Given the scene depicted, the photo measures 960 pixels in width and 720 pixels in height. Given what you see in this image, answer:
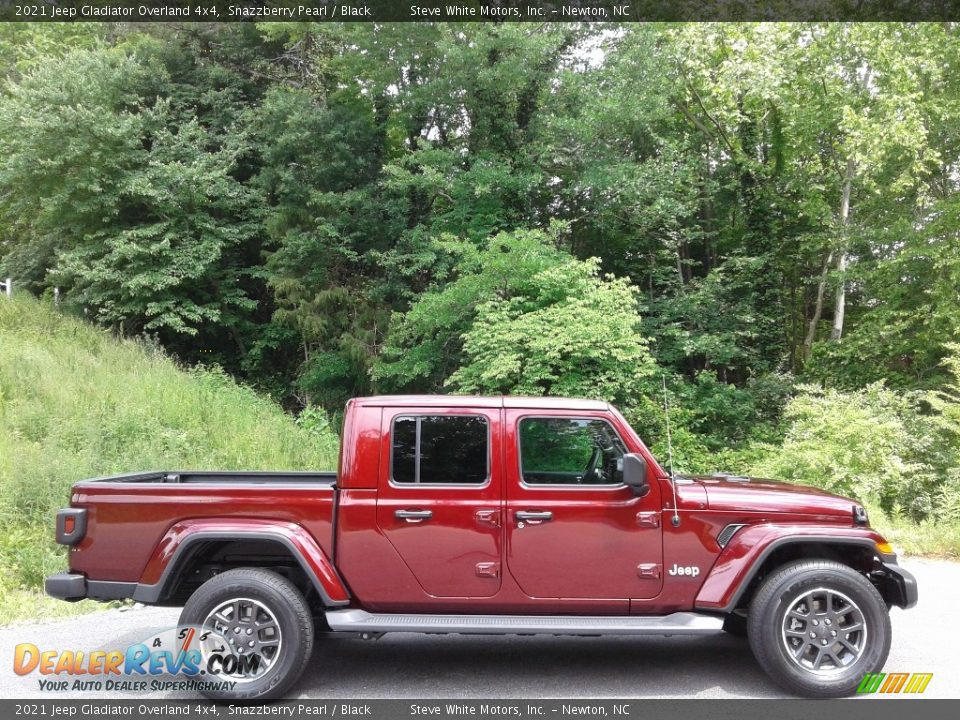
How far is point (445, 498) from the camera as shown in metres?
4.66

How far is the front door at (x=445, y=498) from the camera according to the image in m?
4.59

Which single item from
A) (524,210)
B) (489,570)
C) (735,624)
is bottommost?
(735,624)

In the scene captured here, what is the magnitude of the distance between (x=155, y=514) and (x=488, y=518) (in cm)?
211

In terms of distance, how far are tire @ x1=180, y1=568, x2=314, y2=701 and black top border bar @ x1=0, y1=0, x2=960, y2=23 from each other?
1545 centimetres

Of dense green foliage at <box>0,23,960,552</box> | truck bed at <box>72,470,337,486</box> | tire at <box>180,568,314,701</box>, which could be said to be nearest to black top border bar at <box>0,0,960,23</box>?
dense green foliage at <box>0,23,960,552</box>

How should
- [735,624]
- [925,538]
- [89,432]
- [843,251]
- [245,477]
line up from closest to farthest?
[735,624], [245,477], [925,538], [89,432], [843,251]

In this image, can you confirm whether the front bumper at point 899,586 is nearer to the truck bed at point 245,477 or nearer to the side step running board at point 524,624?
the side step running board at point 524,624

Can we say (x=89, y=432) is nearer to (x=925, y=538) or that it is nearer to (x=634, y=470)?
(x=634, y=470)

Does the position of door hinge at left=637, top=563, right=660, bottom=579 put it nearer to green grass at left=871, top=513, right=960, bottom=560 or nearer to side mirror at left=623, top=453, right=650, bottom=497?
side mirror at left=623, top=453, right=650, bottom=497

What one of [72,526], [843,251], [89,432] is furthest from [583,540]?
[843,251]

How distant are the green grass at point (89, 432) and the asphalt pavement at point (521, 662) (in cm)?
120

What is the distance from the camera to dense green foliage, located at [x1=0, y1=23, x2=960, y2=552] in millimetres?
14171

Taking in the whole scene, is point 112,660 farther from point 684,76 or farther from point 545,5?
point 684,76

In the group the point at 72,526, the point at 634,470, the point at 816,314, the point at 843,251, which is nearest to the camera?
the point at 634,470
